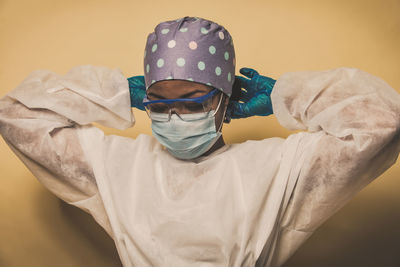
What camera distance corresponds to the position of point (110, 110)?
61.9 inches

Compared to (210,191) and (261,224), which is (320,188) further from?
(210,191)

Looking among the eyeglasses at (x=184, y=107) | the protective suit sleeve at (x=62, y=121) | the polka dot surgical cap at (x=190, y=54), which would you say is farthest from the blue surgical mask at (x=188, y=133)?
the protective suit sleeve at (x=62, y=121)

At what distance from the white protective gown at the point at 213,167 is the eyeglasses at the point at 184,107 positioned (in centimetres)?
16

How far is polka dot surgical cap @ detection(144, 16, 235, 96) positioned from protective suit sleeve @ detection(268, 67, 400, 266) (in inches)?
7.6

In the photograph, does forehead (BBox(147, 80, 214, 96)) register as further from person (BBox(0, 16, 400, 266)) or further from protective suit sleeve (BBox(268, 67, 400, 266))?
protective suit sleeve (BBox(268, 67, 400, 266))

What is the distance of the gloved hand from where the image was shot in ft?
4.93

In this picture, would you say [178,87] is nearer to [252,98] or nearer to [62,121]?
[252,98]

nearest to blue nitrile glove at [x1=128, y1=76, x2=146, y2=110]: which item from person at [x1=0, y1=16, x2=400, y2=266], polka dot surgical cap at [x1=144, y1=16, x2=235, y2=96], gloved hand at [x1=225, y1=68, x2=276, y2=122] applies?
person at [x1=0, y1=16, x2=400, y2=266]

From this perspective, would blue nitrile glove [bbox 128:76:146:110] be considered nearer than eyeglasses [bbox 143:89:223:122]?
No

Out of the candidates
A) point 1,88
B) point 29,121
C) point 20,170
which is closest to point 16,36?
point 1,88

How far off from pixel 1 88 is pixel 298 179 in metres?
1.42

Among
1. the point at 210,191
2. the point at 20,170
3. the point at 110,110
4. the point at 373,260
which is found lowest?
the point at 373,260

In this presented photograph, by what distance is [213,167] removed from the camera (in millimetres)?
1477

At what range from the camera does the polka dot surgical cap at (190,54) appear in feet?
4.66
